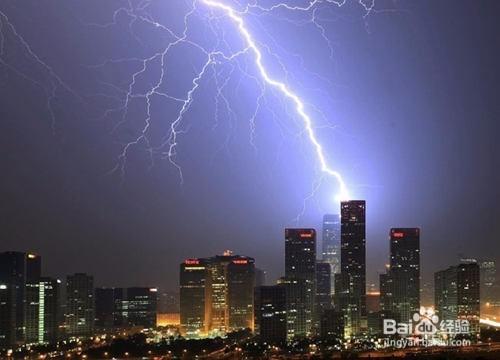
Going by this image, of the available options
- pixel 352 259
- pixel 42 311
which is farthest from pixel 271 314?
pixel 42 311

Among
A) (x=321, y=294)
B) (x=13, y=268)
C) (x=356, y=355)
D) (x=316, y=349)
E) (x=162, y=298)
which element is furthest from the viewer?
(x=162, y=298)

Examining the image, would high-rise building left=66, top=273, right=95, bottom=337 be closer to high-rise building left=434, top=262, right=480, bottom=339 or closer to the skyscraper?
the skyscraper

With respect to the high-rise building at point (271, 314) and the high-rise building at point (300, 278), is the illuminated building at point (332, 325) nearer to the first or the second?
the high-rise building at point (300, 278)

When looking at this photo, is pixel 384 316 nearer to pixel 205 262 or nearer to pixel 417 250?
pixel 417 250

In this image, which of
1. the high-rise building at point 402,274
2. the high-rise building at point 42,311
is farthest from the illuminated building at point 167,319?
the high-rise building at point 402,274

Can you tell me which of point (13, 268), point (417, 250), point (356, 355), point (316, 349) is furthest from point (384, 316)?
point (13, 268)
